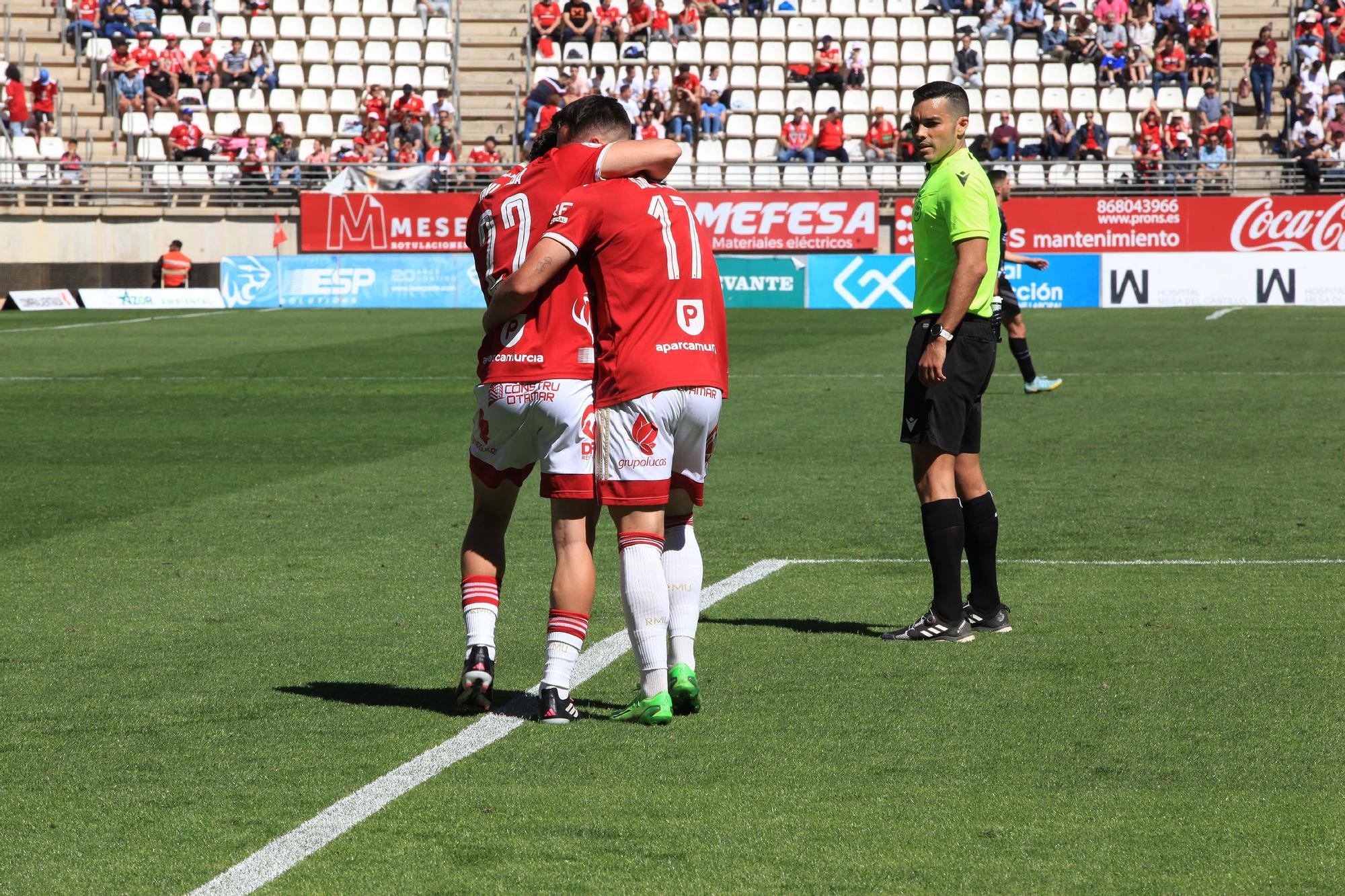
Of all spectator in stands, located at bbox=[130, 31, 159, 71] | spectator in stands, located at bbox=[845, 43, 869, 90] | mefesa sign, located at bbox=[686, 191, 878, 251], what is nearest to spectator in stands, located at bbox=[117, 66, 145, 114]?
spectator in stands, located at bbox=[130, 31, 159, 71]

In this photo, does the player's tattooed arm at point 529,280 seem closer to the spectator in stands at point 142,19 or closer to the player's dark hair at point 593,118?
the player's dark hair at point 593,118

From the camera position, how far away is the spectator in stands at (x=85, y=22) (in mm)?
40188

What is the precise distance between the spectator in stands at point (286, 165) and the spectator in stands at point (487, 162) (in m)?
3.66

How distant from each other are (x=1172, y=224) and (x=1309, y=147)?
151 inches

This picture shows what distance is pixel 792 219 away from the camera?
34906 millimetres

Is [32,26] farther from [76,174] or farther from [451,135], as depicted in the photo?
[451,135]

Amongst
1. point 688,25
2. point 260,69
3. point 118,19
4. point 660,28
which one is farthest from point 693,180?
point 118,19

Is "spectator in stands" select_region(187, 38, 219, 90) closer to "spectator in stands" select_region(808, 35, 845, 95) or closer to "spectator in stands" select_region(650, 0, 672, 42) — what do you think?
"spectator in stands" select_region(650, 0, 672, 42)

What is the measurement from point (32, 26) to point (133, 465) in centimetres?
3251

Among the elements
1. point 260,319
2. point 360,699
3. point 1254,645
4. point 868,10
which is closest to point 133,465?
point 360,699

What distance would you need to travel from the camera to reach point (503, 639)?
21.7 feet

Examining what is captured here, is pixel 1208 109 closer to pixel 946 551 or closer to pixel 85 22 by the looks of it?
pixel 85 22

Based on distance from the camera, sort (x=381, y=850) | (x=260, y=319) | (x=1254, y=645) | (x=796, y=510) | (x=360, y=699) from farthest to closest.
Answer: (x=260, y=319) → (x=796, y=510) → (x=1254, y=645) → (x=360, y=699) → (x=381, y=850)

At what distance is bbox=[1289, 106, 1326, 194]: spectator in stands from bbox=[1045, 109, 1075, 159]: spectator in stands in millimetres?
4460
